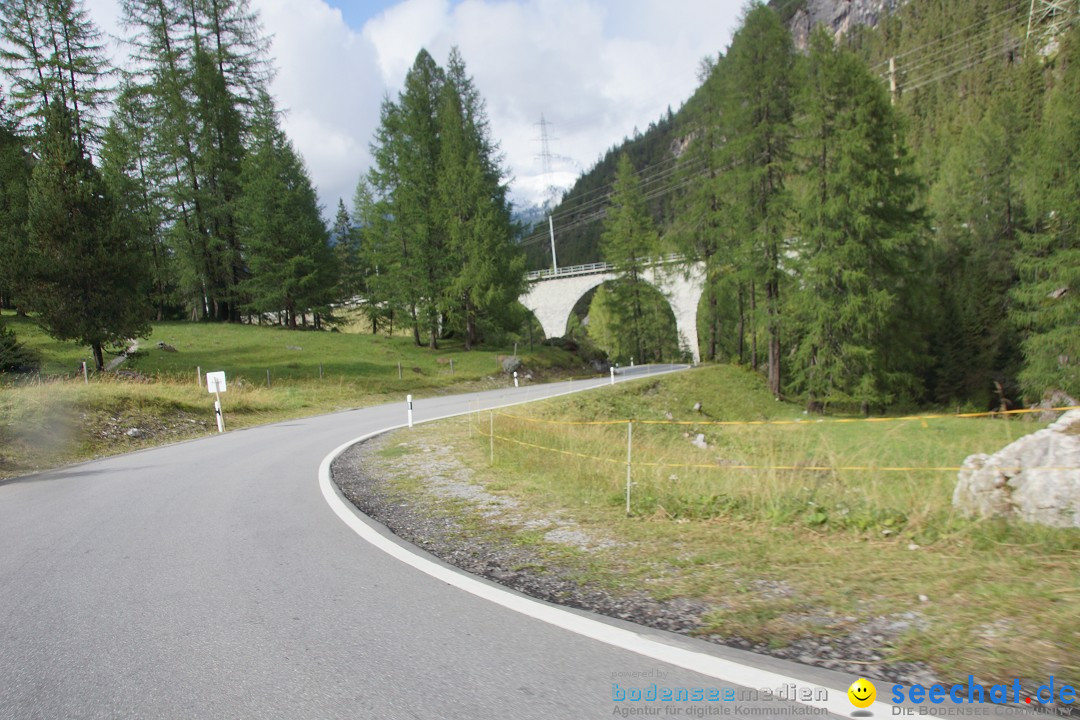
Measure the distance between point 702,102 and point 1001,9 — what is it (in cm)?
7935

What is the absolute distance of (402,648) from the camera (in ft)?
10.2

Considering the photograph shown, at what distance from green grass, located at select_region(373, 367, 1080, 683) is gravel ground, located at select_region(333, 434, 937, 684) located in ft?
0.25

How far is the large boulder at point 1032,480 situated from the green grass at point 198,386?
15403 mm

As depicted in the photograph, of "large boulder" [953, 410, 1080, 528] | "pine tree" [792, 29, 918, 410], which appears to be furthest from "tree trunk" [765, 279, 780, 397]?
"large boulder" [953, 410, 1080, 528]

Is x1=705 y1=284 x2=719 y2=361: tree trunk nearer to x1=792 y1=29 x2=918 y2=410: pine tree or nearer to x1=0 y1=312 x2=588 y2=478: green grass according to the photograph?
x1=0 y1=312 x2=588 y2=478: green grass

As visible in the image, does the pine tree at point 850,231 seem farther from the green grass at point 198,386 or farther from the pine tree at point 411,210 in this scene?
the pine tree at point 411,210

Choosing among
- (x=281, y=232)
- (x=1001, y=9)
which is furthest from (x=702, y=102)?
(x=1001, y=9)


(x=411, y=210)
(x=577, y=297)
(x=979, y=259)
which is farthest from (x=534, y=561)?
(x=577, y=297)

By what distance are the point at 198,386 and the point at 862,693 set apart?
2225cm

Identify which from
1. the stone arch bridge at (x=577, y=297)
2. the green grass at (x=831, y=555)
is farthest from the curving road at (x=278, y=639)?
the stone arch bridge at (x=577, y=297)

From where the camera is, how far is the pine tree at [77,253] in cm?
1891

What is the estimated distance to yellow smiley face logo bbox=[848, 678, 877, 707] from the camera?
2.42 metres

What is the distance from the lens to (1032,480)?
4.68m

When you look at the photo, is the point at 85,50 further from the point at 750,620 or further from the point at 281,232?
the point at 750,620
